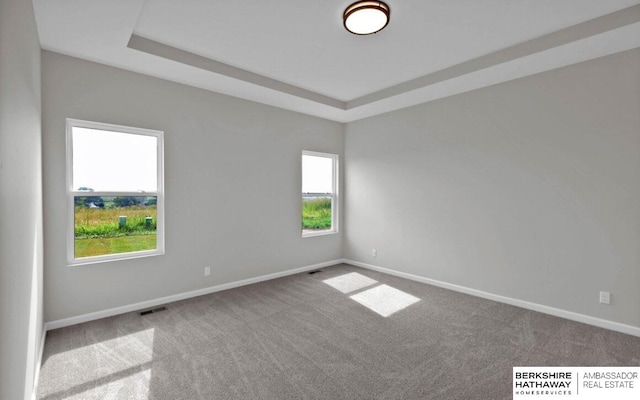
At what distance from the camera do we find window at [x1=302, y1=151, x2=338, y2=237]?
17.4ft

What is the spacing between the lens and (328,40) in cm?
302

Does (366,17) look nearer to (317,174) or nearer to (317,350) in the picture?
(317,350)

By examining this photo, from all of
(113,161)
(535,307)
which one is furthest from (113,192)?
(535,307)

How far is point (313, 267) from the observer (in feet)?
17.5

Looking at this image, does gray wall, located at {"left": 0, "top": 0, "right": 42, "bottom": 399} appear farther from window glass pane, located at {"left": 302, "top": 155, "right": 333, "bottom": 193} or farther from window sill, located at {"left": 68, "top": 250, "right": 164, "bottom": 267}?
window glass pane, located at {"left": 302, "top": 155, "right": 333, "bottom": 193}

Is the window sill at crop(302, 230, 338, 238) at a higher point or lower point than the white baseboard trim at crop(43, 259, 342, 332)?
higher

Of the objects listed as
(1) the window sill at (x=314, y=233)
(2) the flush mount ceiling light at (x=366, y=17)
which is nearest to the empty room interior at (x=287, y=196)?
(2) the flush mount ceiling light at (x=366, y=17)

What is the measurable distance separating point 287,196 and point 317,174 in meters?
0.84

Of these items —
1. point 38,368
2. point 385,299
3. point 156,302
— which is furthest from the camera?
point 385,299

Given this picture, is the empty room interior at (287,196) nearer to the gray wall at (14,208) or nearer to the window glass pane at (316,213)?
the gray wall at (14,208)

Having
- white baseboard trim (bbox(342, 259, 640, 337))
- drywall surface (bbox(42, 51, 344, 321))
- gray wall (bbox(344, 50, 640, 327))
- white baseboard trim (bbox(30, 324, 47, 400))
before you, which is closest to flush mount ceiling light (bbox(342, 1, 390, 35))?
gray wall (bbox(344, 50, 640, 327))

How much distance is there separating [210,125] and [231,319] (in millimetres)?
2466

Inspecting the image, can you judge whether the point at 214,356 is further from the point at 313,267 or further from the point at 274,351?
the point at 313,267

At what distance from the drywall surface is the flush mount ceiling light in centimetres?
224
